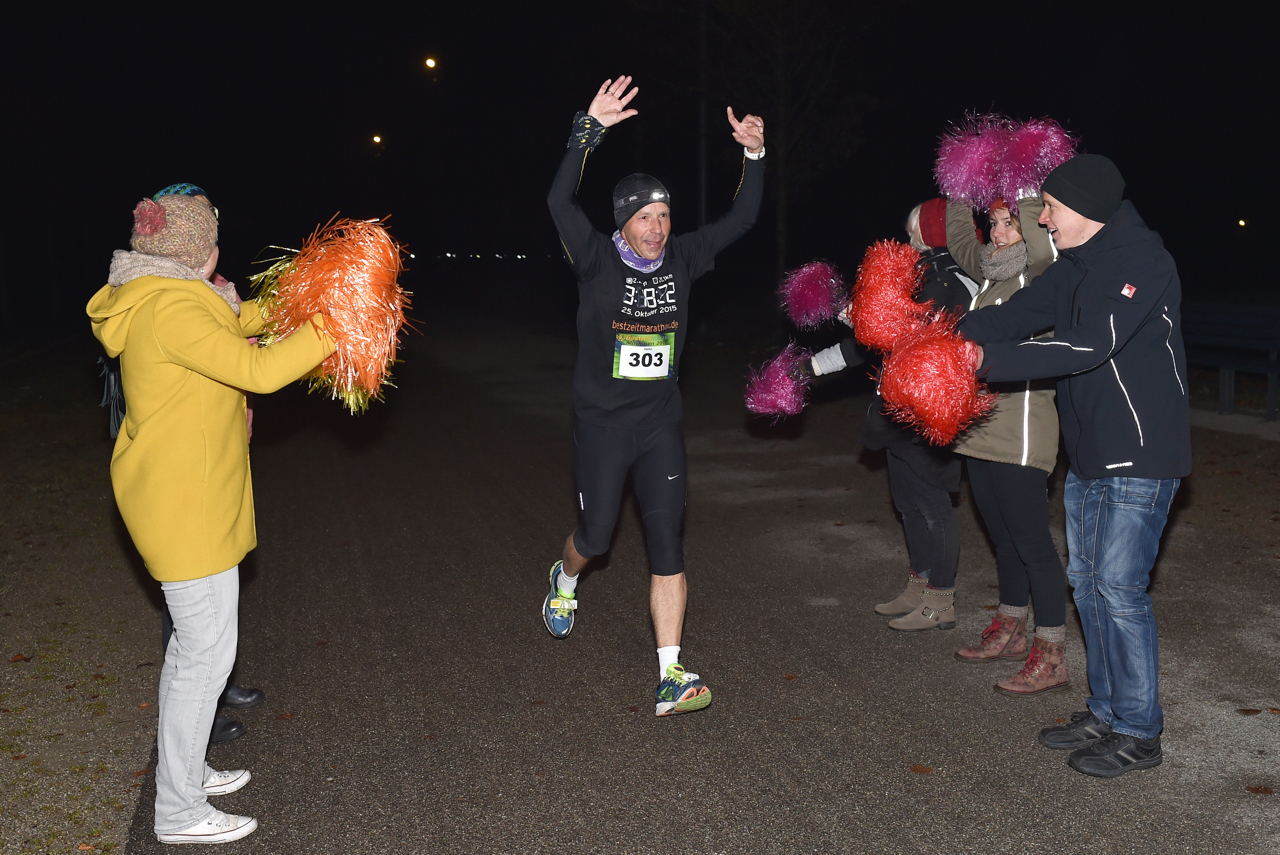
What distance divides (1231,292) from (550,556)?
3270 cm

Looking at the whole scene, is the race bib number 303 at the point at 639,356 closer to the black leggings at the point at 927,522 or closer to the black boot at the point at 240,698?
the black leggings at the point at 927,522

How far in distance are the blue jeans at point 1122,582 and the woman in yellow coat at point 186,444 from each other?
9.44ft

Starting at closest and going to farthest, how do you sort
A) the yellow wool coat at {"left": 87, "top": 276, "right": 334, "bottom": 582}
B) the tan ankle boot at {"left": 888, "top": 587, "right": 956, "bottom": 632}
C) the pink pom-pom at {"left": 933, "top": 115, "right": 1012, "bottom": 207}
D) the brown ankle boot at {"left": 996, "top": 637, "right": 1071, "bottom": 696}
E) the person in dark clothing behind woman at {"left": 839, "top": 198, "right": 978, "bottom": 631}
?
the yellow wool coat at {"left": 87, "top": 276, "right": 334, "bottom": 582}, the brown ankle boot at {"left": 996, "top": 637, "right": 1071, "bottom": 696}, the pink pom-pom at {"left": 933, "top": 115, "right": 1012, "bottom": 207}, the person in dark clothing behind woman at {"left": 839, "top": 198, "right": 978, "bottom": 631}, the tan ankle boot at {"left": 888, "top": 587, "right": 956, "bottom": 632}

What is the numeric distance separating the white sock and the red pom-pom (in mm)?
1567

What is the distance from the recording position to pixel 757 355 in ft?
62.4

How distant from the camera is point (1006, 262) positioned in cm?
461

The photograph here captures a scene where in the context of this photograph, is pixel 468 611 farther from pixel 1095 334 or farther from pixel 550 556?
pixel 1095 334

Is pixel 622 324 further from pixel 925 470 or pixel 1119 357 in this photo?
pixel 1119 357

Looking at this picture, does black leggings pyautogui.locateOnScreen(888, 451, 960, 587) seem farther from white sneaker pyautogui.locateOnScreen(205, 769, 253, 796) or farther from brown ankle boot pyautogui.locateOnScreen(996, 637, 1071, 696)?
white sneaker pyautogui.locateOnScreen(205, 769, 253, 796)

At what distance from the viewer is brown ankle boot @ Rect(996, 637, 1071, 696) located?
465 centimetres

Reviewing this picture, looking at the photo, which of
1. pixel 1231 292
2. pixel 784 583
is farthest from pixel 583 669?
pixel 1231 292

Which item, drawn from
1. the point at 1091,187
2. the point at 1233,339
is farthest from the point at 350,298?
the point at 1233,339

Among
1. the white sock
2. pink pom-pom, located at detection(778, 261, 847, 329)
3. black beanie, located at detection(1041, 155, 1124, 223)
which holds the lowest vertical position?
the white sock

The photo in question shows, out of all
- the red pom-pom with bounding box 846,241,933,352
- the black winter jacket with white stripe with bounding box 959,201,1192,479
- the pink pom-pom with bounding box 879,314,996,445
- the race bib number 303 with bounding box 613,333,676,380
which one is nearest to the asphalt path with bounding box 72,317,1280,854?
the black winter jacket with white stripe with bounding box 959,201,1192,479
